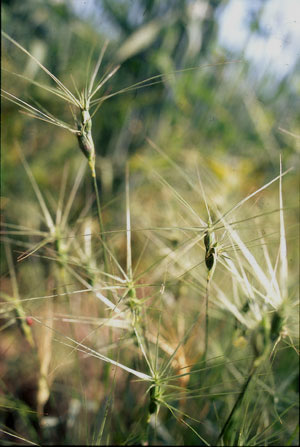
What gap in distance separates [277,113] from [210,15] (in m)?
0.35

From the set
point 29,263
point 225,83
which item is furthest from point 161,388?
point 225,83

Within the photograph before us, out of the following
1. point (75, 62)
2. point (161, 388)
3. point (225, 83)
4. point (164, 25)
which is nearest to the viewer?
point (161, 388)

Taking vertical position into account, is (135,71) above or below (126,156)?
above

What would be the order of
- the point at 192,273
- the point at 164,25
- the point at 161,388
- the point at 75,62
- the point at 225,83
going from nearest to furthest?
the point at 161,388, the point at 192,273, the point at 164,25, the point at 75,62, the point at 225,83

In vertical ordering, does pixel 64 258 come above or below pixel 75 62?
below

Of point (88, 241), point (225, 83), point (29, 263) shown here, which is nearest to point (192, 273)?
point (88, 241)

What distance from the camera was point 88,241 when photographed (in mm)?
544

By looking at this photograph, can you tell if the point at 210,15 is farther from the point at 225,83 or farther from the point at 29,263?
the point at 29,263

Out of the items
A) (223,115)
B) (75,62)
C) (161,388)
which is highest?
(75,62)

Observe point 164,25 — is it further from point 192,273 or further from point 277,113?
point 192,273

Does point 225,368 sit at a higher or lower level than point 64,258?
lower

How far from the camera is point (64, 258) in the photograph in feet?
1.55

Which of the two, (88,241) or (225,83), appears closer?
(88,241)

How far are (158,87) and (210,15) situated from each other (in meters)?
0.19
